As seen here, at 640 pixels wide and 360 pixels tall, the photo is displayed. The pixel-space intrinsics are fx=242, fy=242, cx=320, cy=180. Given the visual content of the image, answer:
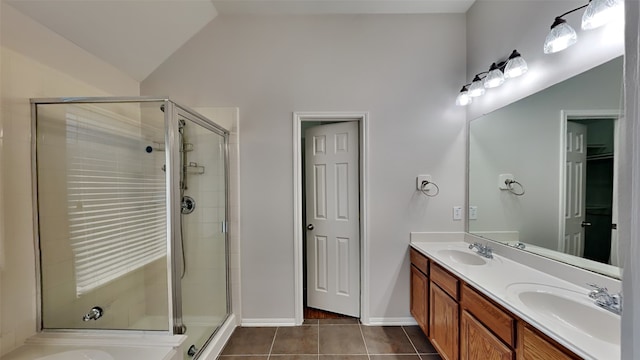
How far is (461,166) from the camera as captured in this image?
2.32m

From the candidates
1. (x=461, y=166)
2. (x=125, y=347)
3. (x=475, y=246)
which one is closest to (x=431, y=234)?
(x=475, y=246)

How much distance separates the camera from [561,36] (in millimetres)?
1299

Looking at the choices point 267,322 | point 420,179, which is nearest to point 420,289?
point 420,179

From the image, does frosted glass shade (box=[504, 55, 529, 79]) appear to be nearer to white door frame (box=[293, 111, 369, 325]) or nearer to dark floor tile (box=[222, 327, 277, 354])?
white door frame (box=[293, 111, 369, 325])

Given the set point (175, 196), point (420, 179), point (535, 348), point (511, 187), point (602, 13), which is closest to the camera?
point (535, 348)

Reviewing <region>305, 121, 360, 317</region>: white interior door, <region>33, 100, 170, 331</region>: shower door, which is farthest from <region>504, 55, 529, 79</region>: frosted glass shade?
<region>33, 100, 170, 331</region>: shower door

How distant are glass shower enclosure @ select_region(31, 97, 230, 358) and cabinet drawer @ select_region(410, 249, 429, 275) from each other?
1832 mm

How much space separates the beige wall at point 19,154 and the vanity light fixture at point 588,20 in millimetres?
3030

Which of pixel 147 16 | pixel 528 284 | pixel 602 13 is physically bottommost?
pixel 528 284

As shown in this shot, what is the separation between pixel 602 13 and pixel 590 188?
33.3 inches

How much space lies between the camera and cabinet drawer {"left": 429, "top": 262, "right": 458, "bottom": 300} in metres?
1.59

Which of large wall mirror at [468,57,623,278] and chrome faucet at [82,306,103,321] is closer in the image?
large wall mirror at [468,57,623,278]

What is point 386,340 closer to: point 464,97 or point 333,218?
point 333,218

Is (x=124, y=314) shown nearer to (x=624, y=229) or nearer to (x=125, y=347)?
(x=125, y=347)
